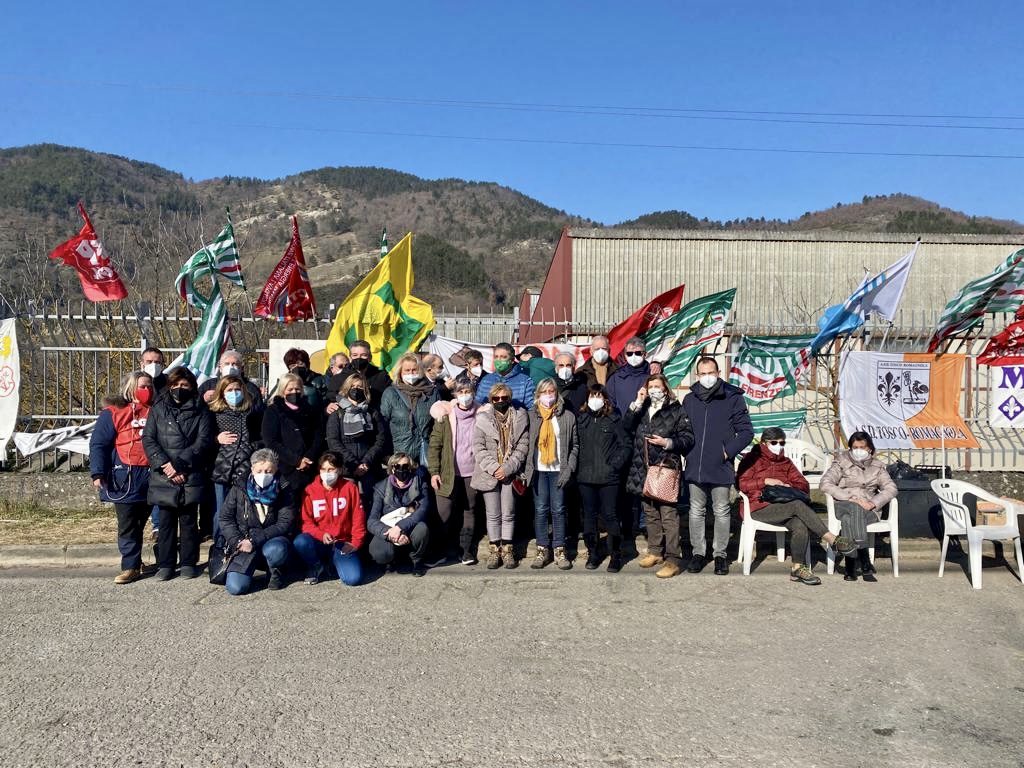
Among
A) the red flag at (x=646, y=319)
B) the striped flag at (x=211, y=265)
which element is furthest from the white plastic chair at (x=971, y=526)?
the striped flag at (x=211, y=265)

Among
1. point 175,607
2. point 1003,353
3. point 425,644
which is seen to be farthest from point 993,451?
point 175,607

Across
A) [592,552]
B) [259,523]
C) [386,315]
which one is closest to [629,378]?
[592,552]

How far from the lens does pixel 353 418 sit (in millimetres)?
7270

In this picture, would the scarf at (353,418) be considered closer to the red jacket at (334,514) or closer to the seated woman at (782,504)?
the red jacket at (334,514)

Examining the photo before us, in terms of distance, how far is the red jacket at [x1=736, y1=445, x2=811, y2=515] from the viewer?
732cm

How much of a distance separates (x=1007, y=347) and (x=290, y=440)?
8015 mm

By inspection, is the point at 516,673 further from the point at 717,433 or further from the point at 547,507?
the point at 717,433

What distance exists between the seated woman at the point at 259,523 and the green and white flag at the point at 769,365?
5.68 meters

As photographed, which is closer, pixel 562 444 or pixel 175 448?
pixel 175 448

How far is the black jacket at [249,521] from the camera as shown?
261 inches

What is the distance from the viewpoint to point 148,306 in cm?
982

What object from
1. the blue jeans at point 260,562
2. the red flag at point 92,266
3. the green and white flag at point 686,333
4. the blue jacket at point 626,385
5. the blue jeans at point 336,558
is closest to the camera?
the blue jeans at point 260,562

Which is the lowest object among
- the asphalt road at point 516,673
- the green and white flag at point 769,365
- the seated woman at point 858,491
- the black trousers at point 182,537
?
the asphalt road at point 516,673

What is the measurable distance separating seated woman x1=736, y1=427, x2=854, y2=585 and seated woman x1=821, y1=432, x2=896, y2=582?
0.20 m
